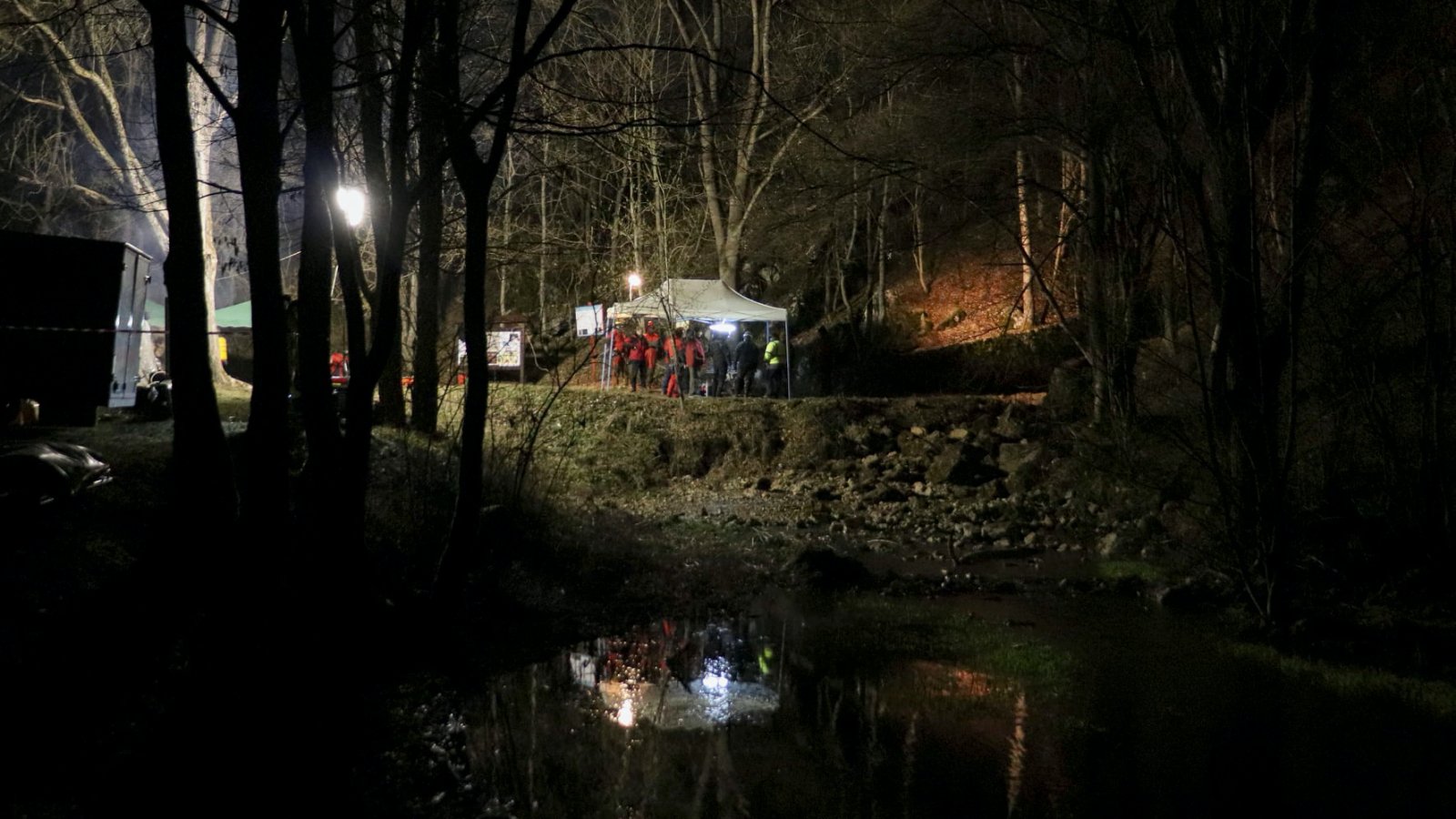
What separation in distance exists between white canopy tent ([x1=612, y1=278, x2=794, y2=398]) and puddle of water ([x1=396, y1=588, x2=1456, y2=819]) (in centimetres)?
1744

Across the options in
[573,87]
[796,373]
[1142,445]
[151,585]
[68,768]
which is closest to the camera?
[68,768]

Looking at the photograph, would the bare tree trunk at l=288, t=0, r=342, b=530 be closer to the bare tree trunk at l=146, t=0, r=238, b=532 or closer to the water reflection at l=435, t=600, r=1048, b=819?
the bare tree trunk at l=146, t=0, r=238, b=532

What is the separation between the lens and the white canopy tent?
87.9 ft

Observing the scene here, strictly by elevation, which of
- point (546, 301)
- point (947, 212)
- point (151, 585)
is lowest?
point (151, 585)

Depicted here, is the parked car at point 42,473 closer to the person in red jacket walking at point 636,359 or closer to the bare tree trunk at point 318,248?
the bare tree trunk at point 318,248

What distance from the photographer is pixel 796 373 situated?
33.2 m

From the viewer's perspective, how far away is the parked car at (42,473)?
8844 mm

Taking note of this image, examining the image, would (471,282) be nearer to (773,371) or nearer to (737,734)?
(737,734)

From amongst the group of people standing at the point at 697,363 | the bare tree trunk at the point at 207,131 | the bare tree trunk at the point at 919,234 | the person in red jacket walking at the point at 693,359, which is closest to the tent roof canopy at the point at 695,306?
the person in red jacket walking at the point at 693,359

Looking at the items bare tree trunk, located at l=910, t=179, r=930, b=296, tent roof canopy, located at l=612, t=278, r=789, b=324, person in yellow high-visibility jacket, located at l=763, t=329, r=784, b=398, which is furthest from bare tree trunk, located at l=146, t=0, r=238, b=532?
bare tree trunk, located at l=910, t=179, r=930, b=296

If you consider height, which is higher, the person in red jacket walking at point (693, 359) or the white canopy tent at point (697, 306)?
the white canopy tent at point (697, 306)

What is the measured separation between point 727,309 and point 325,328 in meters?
19.3

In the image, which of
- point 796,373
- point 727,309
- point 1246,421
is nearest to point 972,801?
point 1246,421

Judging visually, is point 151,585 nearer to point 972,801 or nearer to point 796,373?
point 972,801
